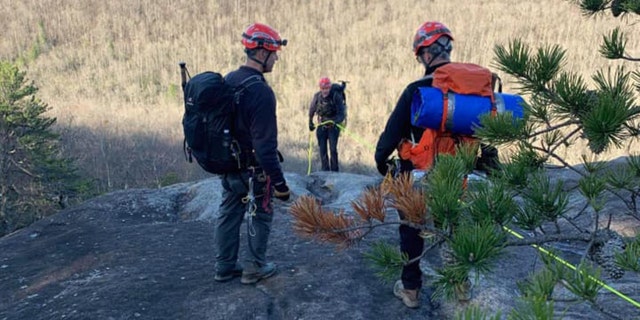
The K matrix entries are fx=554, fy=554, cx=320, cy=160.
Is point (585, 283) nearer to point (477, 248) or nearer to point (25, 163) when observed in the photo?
point (477, 248)

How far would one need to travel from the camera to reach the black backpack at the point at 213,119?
414 centimetres

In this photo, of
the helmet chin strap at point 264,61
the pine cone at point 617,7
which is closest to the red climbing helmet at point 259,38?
the helmet chin strap at point 264,61

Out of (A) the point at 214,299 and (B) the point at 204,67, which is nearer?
(A) the point at 214,299

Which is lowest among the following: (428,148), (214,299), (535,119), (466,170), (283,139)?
(283,139)

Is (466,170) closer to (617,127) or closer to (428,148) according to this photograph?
(617,127)

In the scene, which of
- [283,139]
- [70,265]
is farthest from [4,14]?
[70,265]

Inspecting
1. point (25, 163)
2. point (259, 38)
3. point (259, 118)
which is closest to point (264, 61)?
point (259, 38)

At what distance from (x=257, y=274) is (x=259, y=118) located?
1.46 metres

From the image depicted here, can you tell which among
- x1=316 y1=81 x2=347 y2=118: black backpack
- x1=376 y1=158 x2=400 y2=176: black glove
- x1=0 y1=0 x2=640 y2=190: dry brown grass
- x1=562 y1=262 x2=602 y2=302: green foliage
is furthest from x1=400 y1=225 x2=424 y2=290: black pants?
x1=0 y1=0 x2=640 y2=190: dry brown grass

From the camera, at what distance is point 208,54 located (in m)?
27.2

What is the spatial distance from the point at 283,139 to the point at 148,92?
9.57 metres

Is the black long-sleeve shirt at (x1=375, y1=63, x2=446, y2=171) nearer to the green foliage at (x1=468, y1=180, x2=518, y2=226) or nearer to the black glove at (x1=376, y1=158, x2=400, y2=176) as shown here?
the black glove at (x1=376, y1=158, x2=400, y2=176)

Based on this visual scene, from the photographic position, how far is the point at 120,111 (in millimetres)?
20219

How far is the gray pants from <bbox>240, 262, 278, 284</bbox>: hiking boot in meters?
0.04
